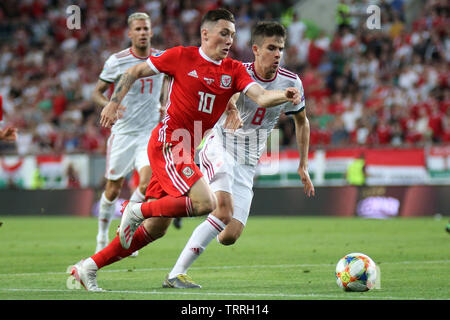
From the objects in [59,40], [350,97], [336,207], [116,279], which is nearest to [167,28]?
[59,40]

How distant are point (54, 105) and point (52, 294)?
19482 millimetres

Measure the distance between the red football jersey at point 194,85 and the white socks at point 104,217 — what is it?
140 inches

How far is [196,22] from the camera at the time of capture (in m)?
26.8

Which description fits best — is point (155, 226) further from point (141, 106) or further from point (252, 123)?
point (141, 106)

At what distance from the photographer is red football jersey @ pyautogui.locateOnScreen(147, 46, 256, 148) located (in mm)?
7363

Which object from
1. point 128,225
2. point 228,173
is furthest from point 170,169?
point 228,173

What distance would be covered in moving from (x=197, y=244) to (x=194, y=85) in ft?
4.52

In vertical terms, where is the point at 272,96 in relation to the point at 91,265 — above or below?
above

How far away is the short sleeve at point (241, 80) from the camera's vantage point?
24.1 feet

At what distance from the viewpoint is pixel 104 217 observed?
10.9 meters

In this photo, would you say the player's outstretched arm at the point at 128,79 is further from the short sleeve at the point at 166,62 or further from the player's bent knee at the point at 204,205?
the player's bent knee at the point at 204,205

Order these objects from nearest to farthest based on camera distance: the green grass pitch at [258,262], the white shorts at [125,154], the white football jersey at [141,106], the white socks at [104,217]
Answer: the green grass pitch at [258,262], the white socks at [104,217], the white shorts at [125,154], the white football jersey at [141,106]

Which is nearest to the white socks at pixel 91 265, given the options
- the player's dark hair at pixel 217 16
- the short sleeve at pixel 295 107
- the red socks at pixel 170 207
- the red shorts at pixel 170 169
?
the red socks at pixel 170 207
